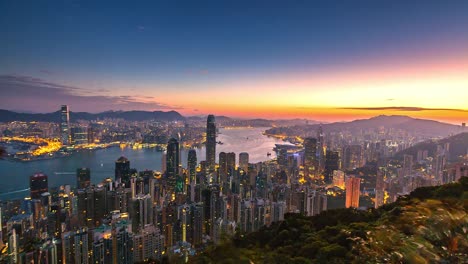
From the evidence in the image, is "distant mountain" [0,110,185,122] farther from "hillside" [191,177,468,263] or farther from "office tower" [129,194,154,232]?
"hillside" [191,177,468,263]

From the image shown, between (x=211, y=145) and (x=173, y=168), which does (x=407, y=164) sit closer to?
(x=211, y=145)

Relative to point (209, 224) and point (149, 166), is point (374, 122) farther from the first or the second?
point (209, 224)

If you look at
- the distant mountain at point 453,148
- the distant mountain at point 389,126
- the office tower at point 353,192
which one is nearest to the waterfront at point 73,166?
the office tower at point 353,192

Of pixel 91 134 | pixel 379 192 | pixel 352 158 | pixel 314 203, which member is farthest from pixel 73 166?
pixel 352 158

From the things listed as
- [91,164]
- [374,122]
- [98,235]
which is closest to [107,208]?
[98,235]

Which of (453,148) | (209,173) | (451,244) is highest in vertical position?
(451,244)
